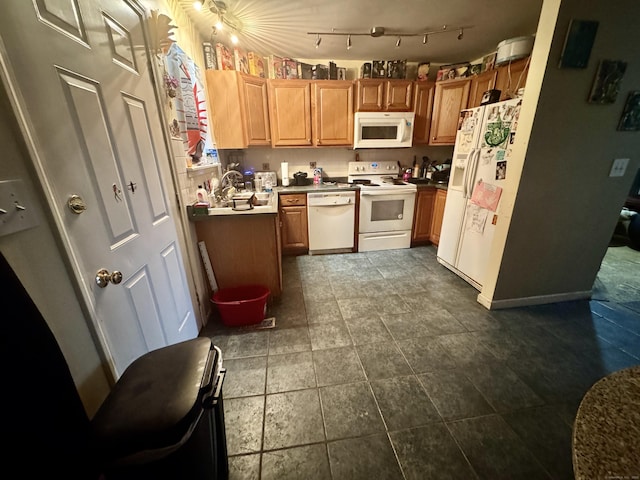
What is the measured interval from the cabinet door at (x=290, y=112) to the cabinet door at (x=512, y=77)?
2140 millimetres

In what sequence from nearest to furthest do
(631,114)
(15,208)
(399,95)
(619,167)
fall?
(15,208), (631,114), (619,167), (399,95)

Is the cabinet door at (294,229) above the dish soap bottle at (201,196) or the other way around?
the other way around

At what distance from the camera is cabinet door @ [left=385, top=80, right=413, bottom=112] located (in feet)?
10.3

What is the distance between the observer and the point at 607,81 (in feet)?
5.50

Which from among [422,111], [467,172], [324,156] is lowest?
[467,172]

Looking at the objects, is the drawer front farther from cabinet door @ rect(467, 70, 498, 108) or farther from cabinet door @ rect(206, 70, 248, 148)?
cabinet door @ rect(467, 70, 498, 108)

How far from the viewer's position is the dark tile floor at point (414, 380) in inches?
44.9

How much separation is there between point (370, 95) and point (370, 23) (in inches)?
33.5

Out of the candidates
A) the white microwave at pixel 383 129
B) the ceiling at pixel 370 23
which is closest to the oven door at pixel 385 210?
the white microwave at pixel 383 129

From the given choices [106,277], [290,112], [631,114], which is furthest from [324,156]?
[106,277]

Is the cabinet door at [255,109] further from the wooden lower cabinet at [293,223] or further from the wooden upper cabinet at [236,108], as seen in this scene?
the wooden lower cabinet at [293,223]

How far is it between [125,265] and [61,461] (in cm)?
68

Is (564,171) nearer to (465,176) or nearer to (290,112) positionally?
(465,176)

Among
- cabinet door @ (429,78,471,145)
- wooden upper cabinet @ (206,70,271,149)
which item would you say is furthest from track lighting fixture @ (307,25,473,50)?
→ wooden upper cabinet @ (206,70,271,149)
